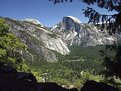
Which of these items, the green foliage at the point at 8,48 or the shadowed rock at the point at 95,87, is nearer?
the shadowed rock at the point at 95,87

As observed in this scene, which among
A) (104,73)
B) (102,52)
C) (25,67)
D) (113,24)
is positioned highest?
(113,24)

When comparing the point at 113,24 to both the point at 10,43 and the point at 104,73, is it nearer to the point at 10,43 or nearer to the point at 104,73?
the point at 104,73

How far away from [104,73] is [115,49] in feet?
6.19

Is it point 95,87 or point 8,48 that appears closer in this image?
point 95,87

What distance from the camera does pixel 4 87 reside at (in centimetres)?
1471

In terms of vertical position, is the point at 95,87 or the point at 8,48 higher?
the point at 95,87

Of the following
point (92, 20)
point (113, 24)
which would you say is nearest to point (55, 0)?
point (92, 20)

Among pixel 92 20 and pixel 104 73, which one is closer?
pixel 92 20

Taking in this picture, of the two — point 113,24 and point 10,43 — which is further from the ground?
point 113,24

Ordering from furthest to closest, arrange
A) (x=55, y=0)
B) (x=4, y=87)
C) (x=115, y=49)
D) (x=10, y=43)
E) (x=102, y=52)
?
(x=10, y=43), (x=102, y=52), (x=115, y=49), (x=55, y=0), (x=4, y=87)

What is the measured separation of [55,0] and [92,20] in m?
2.59

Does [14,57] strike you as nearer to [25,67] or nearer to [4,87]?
[25,67]

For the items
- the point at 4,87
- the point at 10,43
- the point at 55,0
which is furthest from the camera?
the point at 10,43

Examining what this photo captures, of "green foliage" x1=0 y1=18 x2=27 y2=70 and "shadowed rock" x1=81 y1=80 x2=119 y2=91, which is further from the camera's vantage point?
"green foliage" x1=0 y1=18 x2=27 y2=70
